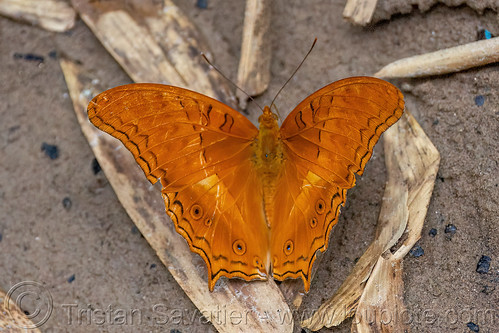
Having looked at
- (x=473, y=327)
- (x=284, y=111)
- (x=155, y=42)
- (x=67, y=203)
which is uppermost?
(x=155, y=42)

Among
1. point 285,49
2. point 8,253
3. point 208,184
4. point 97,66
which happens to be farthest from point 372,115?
point 8,253

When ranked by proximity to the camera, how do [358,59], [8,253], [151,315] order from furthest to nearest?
[358,59]
[8,253]
[151,315]

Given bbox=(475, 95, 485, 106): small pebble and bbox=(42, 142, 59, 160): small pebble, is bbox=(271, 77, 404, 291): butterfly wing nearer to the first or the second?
bbox=(475, 95, 485, 106): small pebble

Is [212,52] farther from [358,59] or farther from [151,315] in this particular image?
[151,315]

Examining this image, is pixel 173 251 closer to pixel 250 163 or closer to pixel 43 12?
pixel 250 163

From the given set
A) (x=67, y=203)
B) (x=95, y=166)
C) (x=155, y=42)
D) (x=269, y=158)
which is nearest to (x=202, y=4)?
(x=155, y=42)

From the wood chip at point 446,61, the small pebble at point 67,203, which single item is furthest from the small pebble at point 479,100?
the small pebble at point 67,203

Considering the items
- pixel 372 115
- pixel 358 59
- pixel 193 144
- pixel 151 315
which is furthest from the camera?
pixel 358 59
